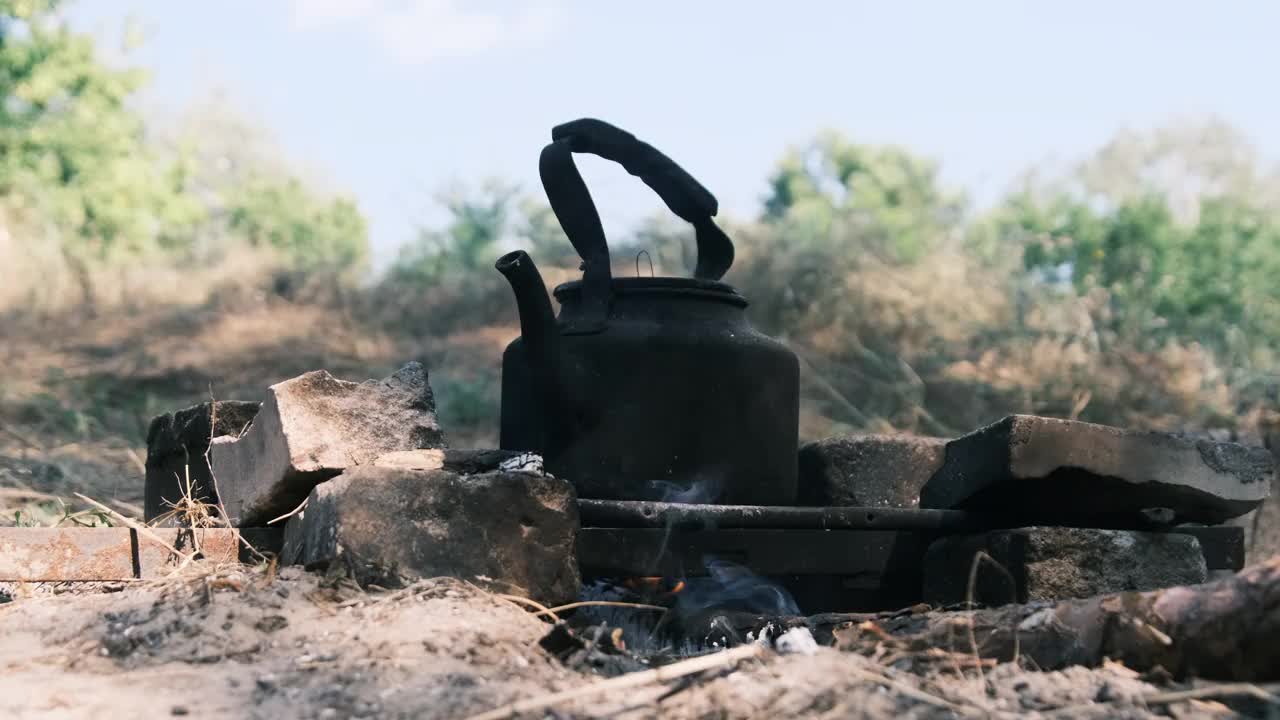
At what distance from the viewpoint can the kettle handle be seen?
11.6ft

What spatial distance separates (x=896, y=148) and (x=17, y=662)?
54.3 ft

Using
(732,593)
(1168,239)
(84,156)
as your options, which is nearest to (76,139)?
(84,156)

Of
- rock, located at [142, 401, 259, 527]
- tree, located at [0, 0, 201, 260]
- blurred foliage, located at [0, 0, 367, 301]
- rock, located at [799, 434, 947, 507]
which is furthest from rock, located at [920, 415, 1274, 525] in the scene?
tree, located at [0, 0, 201, 260]

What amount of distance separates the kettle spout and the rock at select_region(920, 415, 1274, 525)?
1.14m

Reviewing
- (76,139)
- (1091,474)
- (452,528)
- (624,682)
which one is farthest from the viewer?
(76,139)

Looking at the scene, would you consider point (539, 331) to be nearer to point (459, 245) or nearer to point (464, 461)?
point (464, 461)

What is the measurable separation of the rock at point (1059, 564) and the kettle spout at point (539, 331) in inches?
44.1

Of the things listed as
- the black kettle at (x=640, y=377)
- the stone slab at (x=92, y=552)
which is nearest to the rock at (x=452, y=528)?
the black kettle at (x=640, y=377)

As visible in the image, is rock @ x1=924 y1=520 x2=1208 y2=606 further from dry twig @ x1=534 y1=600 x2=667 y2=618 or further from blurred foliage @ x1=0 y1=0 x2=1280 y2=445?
blurred foliage @ x1=0 y1=0 x2=1280 y2=445

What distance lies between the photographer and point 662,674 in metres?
2.06

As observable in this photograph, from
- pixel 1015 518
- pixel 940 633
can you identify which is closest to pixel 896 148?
pixel 1015 518

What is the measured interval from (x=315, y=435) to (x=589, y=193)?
0.97 meters

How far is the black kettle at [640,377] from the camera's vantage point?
11.2 ft

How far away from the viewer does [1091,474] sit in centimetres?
336
